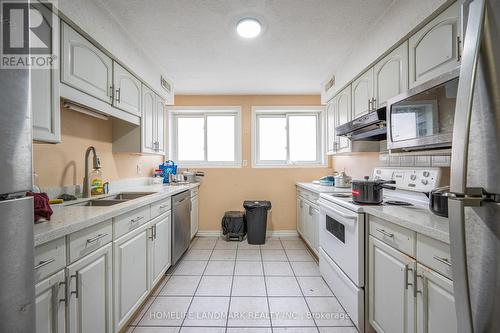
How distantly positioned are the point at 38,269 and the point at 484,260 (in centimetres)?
140

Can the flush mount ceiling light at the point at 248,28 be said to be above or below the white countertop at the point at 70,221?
above

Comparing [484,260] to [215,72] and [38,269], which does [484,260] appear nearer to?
[38,269]

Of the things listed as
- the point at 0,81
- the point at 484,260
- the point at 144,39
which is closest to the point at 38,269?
the point at 0,81

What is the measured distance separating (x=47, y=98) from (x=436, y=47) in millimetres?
2333

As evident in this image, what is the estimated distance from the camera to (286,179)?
361 centimetres

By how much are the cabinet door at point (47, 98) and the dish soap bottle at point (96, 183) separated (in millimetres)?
845

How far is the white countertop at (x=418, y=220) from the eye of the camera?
2.99ft

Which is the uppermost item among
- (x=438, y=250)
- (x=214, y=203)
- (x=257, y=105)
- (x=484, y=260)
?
(x=257, y=105)

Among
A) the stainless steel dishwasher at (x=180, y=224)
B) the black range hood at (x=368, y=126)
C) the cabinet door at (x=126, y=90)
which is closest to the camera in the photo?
the black range hood at (x=368, y=126)

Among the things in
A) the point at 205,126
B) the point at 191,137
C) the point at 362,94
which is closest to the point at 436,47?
the point at 362,94

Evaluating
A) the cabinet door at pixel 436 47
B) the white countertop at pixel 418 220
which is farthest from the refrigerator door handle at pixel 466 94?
the cabinet door at pixel 436 47

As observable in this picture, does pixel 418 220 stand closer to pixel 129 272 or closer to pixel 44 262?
pixel 44 262

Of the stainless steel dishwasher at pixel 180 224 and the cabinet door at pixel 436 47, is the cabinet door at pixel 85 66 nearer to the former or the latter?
the stainless steel dishwasher at pixel 180 224

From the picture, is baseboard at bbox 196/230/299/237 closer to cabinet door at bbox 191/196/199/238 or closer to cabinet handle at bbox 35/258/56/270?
cabinet door at bbox 191/196/199/238
